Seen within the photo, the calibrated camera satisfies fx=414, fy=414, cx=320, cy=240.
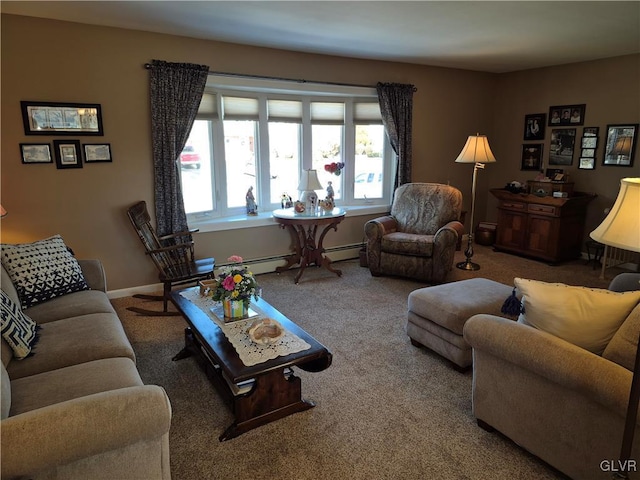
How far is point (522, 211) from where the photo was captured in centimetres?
557

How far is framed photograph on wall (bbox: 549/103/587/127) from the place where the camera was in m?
5.43

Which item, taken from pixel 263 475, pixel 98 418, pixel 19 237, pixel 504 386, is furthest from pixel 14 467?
pixel 19 237

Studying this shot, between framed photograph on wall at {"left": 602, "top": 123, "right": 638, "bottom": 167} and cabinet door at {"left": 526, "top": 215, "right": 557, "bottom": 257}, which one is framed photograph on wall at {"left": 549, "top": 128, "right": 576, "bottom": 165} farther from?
cabinet door at {"left": 526, "top": 215, "right": 557, "bottom": 257}

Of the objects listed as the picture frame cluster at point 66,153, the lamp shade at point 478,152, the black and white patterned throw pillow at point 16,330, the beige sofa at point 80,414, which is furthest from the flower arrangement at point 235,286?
the lamp shade at point 478,152

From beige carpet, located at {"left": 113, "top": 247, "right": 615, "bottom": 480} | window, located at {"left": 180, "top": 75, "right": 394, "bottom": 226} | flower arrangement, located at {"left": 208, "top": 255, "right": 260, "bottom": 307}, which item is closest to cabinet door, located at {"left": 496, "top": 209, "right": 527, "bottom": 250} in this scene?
window, located at {"left": 180, "top": 75, "right": 394, "bottom": 226}

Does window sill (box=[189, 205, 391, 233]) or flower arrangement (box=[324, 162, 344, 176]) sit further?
flower arrangement (box=[324, 162, 344, 176])

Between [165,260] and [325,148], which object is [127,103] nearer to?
[165,260]

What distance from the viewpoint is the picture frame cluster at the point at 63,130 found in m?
3.54

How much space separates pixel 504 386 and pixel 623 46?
445 centimetres

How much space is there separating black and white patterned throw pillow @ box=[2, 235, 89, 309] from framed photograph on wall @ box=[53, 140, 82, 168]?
40.3 inches

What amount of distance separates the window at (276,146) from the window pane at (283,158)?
12 mm

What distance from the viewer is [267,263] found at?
5.00 m

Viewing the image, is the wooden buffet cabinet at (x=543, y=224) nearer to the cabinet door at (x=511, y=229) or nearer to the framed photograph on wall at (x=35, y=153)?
the cabinet door at (x=511, y=229)

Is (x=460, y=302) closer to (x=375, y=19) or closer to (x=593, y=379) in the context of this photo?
(x=593, y=379)
